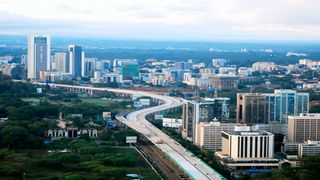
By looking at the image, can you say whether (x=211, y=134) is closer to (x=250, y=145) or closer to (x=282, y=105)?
(x=250, y=145)

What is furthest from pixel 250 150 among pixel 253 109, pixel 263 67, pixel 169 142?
pixel 263 67

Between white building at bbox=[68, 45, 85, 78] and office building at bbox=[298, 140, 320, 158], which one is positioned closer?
office building at bbox=[298, 140, 320, 158]

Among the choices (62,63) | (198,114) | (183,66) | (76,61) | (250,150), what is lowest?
(250,150)

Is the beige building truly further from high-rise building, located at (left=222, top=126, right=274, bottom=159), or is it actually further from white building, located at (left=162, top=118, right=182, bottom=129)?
white building, located at (left=162, top=118, right=182, bottom=129)

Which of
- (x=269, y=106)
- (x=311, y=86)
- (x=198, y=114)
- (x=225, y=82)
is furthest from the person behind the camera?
(x=225, y=82)

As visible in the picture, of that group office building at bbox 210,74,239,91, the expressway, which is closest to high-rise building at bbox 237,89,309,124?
the expressway

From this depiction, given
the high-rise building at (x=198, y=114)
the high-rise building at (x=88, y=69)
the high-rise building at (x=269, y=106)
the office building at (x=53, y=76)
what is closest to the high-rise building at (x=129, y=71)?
the high-rise building at (x=88, y=69)
